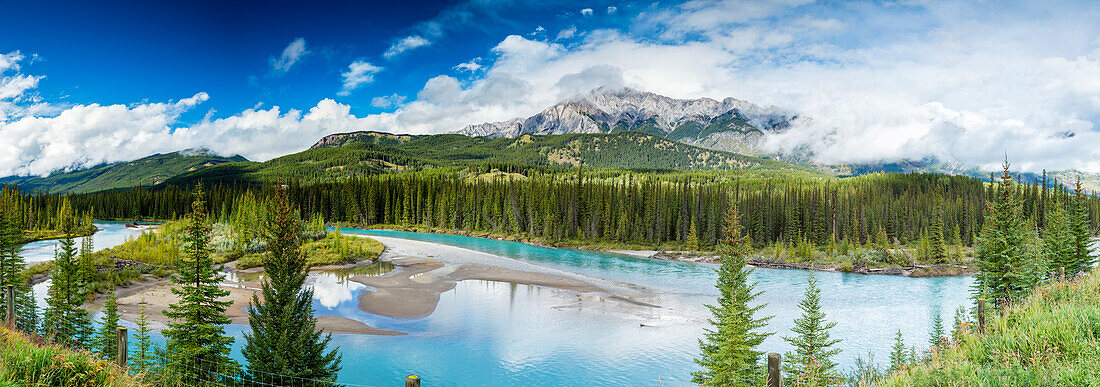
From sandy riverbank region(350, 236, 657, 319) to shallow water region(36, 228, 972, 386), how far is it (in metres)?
1.37

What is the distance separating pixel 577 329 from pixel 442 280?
67.2 ft

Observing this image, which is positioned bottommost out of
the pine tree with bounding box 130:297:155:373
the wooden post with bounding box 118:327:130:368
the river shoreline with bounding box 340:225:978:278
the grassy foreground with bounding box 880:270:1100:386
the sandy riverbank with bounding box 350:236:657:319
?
the river shoreline with bounding box 340:225:978:278

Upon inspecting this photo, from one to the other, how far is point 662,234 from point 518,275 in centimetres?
5198

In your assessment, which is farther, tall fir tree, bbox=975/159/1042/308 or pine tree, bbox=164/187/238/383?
tall fir tree, bbox=975/159/1042/308

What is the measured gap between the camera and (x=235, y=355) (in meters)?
24.6

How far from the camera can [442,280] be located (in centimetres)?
4834

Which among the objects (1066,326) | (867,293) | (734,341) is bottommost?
(867,293)

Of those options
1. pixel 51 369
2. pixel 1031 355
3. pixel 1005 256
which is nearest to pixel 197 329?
pixel 51 369

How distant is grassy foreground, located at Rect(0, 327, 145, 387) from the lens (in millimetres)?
7391

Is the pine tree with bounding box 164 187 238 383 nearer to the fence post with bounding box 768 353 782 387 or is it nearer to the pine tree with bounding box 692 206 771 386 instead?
the fence post with bounding box 768 353 782 387

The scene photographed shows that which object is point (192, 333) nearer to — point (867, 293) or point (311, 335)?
point (311, 335)

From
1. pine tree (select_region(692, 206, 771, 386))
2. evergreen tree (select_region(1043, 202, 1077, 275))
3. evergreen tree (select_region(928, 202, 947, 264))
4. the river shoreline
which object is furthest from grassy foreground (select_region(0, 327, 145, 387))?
evergreen tree (select_region(928, 202, 947, 264))

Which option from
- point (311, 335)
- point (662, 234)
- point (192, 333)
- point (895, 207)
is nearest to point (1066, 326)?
point (311, 335)

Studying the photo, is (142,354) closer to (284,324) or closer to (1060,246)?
(284,324)
